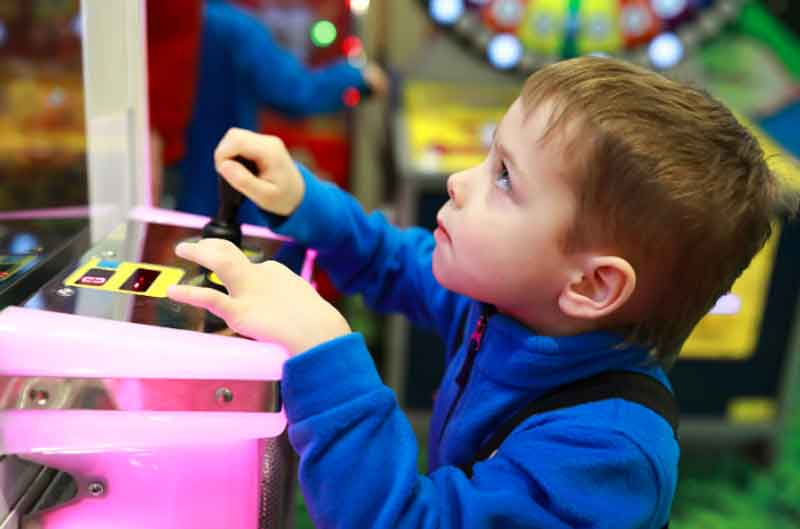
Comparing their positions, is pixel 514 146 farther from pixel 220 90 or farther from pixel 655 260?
pixel 220 90

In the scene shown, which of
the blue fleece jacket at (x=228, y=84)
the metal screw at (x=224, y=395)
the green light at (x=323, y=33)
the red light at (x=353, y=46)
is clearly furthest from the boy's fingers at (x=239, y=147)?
the green light at (x=323, y=33)

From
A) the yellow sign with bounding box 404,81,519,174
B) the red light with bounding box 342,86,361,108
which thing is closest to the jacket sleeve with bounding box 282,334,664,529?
the yellow sign with bounding box 404,81,519,174

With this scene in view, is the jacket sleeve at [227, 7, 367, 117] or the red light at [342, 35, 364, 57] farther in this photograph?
the red light at [342, 35, 364, 57]

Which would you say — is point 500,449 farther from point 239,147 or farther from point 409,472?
point 239,147

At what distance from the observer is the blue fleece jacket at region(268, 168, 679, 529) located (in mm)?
428

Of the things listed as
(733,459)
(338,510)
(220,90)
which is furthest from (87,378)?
(733,459)

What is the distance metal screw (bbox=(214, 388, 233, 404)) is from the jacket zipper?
8.8 inches

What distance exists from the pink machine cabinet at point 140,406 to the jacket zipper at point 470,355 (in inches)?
6.1

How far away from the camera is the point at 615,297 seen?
492 mm

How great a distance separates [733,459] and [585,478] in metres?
1.15

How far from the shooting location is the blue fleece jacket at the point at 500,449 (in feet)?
1.41

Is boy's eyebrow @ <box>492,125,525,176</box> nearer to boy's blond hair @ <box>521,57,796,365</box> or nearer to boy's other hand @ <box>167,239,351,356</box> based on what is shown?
Answer: boy's blond hair @ <box>521,57,796,365</box>

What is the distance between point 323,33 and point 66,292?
1353 mm

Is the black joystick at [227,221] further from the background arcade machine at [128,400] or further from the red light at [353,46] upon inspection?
the red light at [353,46]
